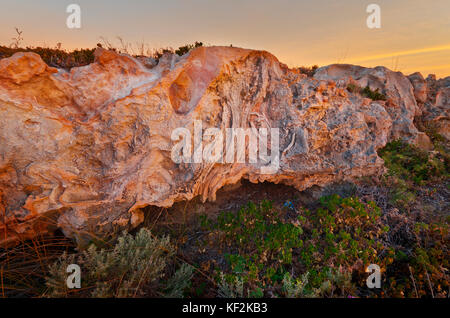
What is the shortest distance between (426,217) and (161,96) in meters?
5.71

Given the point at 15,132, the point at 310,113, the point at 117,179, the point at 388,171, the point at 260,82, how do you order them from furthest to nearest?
the point at 388,171
the point at 310,113
the point at 260,82
the point at 117,179
the point at 15,132

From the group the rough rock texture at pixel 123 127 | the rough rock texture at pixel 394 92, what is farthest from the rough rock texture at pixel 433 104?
the rough rock texture at pixel 123 127

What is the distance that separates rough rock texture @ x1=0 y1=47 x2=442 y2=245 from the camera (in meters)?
3.10

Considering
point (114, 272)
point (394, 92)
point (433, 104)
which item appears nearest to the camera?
point (114, 272)

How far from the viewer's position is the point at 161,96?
3551 millimetres

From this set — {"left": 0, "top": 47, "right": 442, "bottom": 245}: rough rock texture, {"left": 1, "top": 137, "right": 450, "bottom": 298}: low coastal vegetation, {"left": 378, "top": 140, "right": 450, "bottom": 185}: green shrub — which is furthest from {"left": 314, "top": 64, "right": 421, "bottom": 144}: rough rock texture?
{"left": 0, "top": 47, "right": 442, "bottom": 245}: rough rock texture

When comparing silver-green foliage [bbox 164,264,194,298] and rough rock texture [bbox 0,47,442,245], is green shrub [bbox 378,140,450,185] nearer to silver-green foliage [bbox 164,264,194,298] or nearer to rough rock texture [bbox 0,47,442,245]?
rough rock texture [bbox 0,47,442,245]

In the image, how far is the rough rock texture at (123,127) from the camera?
3.10m

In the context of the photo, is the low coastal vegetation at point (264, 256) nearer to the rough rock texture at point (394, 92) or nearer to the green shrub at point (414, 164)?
the green shrub at point (414, 164)

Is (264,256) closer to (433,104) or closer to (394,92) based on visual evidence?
(394,92)

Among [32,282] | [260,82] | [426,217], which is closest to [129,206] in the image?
[32,282]

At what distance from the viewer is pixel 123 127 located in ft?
11.5

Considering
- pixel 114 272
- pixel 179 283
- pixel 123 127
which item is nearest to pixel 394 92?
pixel 123 127
